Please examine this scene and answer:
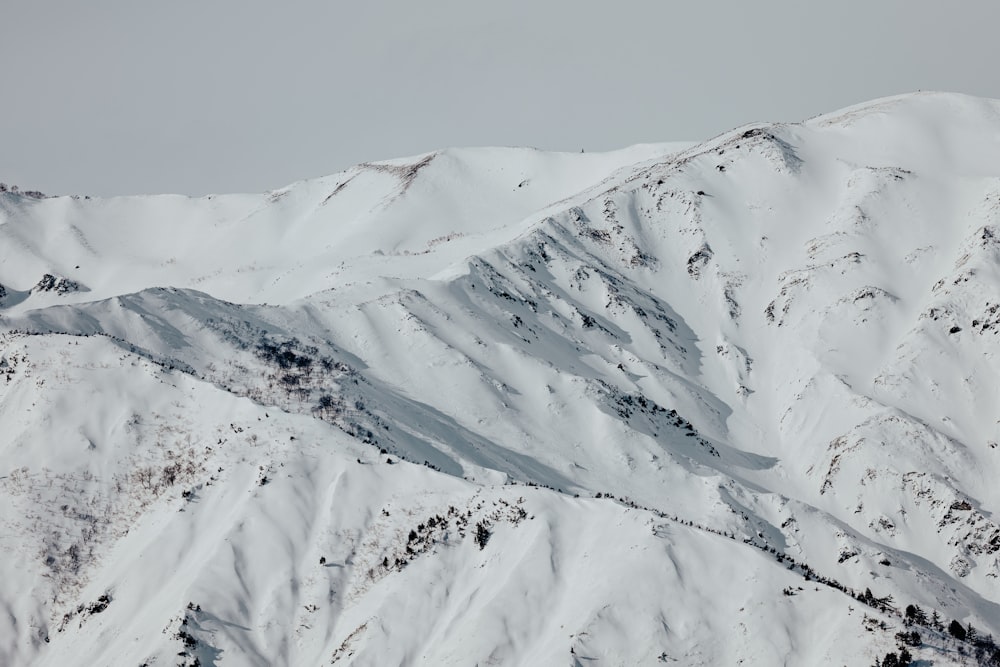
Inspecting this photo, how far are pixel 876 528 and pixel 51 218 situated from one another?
110m

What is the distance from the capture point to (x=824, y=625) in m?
30.7

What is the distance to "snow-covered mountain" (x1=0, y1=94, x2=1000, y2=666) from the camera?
34.9 meters

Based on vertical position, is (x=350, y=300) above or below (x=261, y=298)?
above

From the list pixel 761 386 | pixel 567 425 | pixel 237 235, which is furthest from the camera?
pixel 237 235

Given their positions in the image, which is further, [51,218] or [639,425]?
[51,218]

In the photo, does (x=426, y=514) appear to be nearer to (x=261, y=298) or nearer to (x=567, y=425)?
(x=567, y=425)

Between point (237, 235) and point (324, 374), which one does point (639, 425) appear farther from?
point (237, 235)

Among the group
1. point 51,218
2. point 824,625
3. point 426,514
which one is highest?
point 824,625

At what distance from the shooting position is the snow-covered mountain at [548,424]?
Result: 115 ft

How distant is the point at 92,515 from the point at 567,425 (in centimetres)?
3049

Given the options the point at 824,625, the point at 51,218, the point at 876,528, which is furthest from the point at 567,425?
the point at 51,218

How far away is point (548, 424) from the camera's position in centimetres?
6294

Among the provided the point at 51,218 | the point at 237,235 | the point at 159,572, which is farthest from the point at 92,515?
the point at 51,218

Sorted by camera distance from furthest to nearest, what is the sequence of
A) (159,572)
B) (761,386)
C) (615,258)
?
(615,258) → (761,386) → (159,572)
